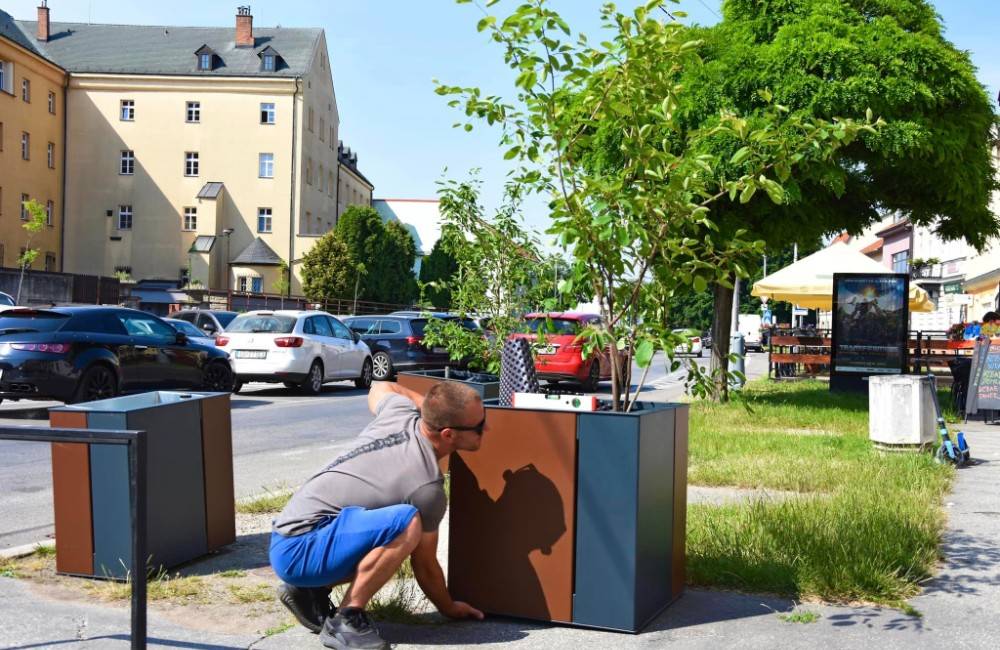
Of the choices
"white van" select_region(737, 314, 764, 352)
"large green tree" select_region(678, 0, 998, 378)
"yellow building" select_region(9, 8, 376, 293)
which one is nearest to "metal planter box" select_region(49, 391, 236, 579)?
"large green tree" select_region(678, 0, 998, 378)

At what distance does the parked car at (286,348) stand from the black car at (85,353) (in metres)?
3.31

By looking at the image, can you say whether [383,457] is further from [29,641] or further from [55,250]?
[55,250]

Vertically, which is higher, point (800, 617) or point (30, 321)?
point (30, 321)

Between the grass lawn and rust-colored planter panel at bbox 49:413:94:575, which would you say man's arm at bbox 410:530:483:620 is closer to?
the grass lawn

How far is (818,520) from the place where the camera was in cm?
637

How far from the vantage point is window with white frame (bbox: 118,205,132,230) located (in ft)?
219

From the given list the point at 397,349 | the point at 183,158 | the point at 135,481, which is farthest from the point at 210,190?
the point at 135,481

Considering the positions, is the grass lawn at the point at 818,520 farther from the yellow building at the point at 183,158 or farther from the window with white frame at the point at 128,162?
the window with white frame at the point at 128,162

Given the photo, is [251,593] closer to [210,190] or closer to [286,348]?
[286,348]

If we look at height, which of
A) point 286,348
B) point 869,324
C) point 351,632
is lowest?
point 351,632

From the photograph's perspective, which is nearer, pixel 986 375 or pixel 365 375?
pixel 986 375

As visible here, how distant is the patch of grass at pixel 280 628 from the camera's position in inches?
178

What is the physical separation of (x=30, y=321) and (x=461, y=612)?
10949 mm

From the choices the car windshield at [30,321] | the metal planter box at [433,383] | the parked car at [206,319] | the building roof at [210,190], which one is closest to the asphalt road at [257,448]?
the car windshield at [30,321]
